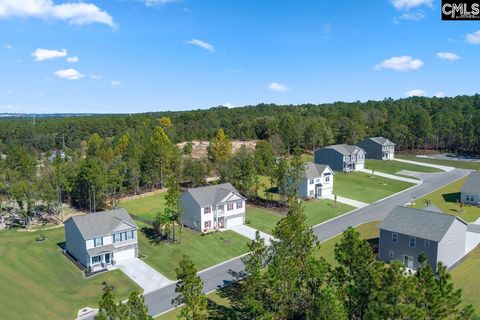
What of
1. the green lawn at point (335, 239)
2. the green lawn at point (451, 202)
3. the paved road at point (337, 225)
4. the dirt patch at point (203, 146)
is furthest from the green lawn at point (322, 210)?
the dirt patch at point (203, 146)

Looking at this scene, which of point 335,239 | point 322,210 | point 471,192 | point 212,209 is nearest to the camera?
point 335,239

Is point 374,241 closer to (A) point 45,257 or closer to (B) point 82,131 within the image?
(A) point 45,257

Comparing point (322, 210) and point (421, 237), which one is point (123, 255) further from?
point (421, 237)

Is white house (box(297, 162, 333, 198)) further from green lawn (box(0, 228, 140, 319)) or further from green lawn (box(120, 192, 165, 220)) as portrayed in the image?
green lawn (box(0, 228, 140, 319))

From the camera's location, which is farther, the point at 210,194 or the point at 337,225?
the point at 210,194

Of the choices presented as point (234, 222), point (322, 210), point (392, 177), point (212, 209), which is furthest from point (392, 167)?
point (212, 209)

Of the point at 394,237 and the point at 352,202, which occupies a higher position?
the point at 394,237

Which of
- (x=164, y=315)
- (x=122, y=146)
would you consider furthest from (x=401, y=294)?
(x=122, y=146)

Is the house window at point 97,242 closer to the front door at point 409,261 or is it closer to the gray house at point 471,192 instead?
the front door at point 409,261
